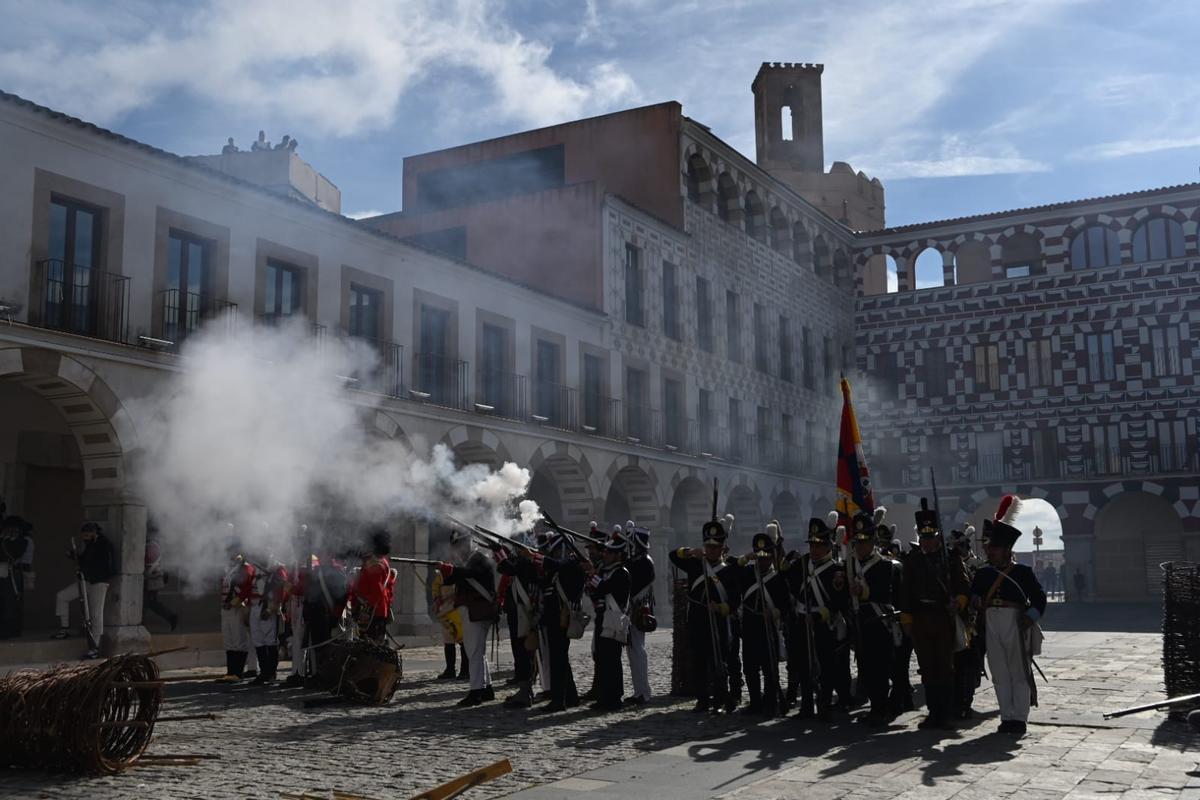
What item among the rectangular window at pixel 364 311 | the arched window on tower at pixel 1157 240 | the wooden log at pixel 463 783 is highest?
the arched window on tower at pixel 1157 240

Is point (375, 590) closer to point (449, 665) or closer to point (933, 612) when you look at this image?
point (449, 665)

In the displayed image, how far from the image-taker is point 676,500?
32125 mm

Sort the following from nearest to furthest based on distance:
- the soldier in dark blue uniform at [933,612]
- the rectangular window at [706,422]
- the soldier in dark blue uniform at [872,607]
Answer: the soldier in dark blue uniform at [933,612] → the soldier in dark blue uniform at [872,607] → the rectangular window at [706,422]

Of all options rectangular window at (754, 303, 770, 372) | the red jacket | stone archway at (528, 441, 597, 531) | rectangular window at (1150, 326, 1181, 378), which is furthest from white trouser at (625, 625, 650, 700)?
rectangular window at (1150, 326, 1181, 378)

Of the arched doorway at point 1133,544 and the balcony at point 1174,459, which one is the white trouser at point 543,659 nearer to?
the arched doorway at point 1133,544

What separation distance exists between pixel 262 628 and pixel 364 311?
317 inches

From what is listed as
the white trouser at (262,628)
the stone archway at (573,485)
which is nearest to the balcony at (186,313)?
the white trouser at (262,628)

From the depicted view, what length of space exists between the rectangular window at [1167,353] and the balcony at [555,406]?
72.3 ft

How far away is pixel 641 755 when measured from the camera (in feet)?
28.0

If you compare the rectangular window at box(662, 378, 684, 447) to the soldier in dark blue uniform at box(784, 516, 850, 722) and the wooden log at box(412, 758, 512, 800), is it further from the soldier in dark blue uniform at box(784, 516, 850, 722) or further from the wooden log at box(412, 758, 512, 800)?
the wooden log at box(412, 758, 512, 800)

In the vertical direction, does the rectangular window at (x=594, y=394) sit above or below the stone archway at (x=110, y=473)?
above

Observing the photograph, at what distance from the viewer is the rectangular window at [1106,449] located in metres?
38.2

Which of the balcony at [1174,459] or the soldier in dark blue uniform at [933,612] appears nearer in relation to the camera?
the soldier in dark blue uniform at [933,612]

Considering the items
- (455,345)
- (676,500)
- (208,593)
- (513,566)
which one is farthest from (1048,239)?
(513,566)
